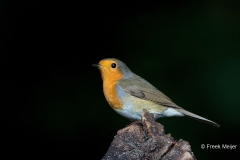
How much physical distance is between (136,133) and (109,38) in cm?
301

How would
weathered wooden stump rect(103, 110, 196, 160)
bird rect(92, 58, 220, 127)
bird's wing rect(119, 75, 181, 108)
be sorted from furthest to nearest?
1. bird's wing rect(119, 75, 181, 108)
2. bird rect(92, 58, 220, 127)
3. weathered wooden stump rect(103, 110, 196, 160)

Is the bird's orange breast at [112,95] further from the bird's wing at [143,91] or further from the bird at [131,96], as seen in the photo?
the bird's wing at [143,91]

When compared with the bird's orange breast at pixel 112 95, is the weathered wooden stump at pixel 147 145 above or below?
below

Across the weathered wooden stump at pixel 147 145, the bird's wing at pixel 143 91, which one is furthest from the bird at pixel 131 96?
the weathered wooden stump at pixel 147 145

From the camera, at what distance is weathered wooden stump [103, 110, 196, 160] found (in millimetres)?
3748

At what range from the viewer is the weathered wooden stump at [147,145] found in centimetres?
375

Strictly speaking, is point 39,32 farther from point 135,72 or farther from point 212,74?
point 212,74

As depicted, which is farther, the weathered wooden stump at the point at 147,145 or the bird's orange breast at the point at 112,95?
the bird's orange breast at the point at 112,95

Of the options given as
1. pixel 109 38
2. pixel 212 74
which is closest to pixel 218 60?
pixel 212 74

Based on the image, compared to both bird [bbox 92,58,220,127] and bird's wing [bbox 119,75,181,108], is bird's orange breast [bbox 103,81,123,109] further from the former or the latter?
bird's wing [bbox 119,75,181,108]


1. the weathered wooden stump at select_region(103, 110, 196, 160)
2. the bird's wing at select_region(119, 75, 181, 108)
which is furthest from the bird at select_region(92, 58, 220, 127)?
the weathered wooden stump at select_region(103, 110, 196, 160)

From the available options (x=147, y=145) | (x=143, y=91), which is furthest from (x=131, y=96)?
(x=147, y=145)

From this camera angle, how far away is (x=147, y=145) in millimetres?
3904

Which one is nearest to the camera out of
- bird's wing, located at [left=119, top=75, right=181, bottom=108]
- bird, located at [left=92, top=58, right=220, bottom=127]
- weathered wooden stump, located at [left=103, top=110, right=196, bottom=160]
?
weathered wooden stump, located at [left=103, top=110, right=196, bottom=160]
